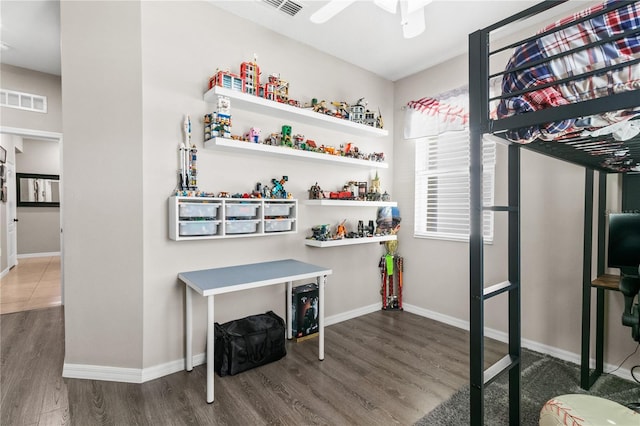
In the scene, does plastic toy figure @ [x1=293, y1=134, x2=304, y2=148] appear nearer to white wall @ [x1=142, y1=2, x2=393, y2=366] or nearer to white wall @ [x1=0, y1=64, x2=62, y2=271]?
white wall @ [x1=142, y1=2, x2=393, y2=366]

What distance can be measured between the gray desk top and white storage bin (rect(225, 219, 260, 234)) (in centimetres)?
30

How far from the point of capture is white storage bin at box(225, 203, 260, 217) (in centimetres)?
248

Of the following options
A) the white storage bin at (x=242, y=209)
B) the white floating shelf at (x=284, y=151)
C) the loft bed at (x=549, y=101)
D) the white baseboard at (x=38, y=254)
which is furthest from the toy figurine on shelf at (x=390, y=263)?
the white baseboard at (x=38, y=254)

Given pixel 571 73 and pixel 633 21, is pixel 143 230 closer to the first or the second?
pixel 571 73

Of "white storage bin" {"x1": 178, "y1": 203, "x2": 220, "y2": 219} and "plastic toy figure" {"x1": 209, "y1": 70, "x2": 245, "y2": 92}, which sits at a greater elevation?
"plastic toy figure" {"x1": 209, "y1": 70, "x2": 245, "y2": 92}

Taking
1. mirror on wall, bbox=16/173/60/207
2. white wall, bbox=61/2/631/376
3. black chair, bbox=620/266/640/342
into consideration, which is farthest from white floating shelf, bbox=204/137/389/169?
mirror on wall, bbox=16/173/60/207

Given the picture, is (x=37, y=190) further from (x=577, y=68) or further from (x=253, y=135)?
(x=577, y=68)

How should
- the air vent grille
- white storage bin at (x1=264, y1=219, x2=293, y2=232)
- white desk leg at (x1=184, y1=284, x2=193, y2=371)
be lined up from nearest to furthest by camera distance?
white desk leg at (x1=184, y1=284, x2=193, y2=371) < white storage bin at (x1=264, y1=219, x2=293, y2=232) < the air vent grille

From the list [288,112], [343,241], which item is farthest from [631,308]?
[288,112]

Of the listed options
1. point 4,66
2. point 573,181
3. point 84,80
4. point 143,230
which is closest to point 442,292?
point 573,181

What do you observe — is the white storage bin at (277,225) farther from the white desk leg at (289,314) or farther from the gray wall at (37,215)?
the gray wall at (37,215)

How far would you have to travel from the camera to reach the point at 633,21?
0.94 m

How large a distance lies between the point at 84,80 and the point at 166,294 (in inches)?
63.2

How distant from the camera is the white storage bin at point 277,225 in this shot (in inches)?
106
